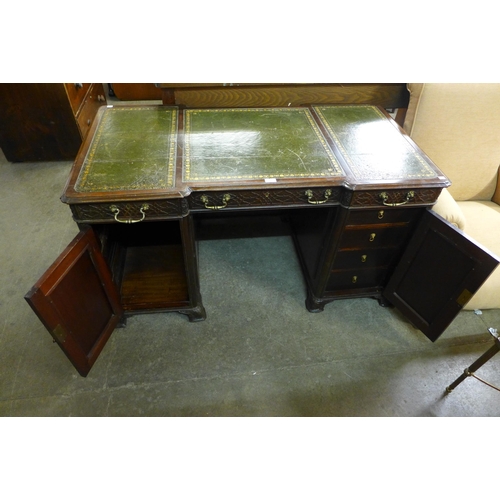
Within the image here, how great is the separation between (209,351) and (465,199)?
173 centimetres

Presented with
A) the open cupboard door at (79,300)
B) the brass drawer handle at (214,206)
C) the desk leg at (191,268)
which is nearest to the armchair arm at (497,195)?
the brass drawer handle at (214,206)

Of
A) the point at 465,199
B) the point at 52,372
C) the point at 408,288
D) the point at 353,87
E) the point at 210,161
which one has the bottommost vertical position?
the point at 52,372

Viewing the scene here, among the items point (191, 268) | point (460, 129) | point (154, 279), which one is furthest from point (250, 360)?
point (460, 129)

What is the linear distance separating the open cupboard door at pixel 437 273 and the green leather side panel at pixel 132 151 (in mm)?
1120

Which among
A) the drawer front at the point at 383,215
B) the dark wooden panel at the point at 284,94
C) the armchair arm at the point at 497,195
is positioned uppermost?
the dark wooden panel at the point at 284,94

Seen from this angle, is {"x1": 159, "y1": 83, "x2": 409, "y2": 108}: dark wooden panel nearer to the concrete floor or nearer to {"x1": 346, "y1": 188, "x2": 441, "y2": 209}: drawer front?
{"x1": 346, "y1": 188, "x2": 441, "y2": 209}: drawer front

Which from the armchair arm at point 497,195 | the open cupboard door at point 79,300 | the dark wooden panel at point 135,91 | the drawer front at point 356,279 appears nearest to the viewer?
the open cupboard door at point 79,300

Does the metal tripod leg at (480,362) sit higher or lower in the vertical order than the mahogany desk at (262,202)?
lower

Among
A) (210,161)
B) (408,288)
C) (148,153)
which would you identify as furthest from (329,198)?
(148,153)

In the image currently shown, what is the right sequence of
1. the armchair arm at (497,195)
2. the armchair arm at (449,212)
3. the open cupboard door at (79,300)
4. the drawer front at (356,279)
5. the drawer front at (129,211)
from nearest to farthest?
1. the open cupboard door at (79,300)
2. the drawer front at (129,211)
3. the armchair arm at (449,212)
4. the drawer front at (356,279)
5. the armchair arm at (497,195)

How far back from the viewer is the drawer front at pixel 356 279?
163cm

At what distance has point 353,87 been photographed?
5.83 ft

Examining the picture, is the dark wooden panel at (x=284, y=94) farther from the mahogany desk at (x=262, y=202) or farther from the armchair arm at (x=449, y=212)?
the armchair arm at (x=449, y=212)

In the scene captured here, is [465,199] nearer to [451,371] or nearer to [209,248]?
[451,371]
